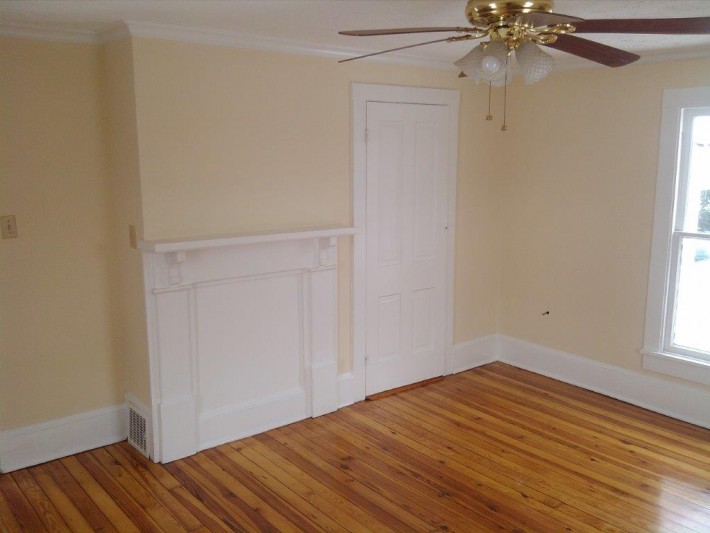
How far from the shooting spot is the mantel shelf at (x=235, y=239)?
10.4 feet

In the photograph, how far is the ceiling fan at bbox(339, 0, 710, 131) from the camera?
1965 mm

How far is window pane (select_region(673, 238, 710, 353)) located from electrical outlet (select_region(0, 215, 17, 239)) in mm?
3920

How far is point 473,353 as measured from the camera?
4973mm

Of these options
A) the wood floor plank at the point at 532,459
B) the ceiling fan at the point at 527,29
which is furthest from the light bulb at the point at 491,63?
the wood floor plank at the point at 532,459

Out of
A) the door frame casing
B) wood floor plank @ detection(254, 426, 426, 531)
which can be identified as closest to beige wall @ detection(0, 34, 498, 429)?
the door frame casing

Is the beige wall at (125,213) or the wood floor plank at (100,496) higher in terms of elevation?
the beige wall at (125,213)

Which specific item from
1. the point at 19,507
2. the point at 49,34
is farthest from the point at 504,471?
the point at 49,34

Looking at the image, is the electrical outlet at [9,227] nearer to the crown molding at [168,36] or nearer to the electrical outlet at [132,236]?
the electrical outlet at [132,236]

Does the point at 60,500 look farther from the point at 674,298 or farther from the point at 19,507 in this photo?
the point at 674,298

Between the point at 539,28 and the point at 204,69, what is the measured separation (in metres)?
1.90

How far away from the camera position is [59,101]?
3.29 m

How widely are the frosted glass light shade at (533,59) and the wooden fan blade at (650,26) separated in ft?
0.43

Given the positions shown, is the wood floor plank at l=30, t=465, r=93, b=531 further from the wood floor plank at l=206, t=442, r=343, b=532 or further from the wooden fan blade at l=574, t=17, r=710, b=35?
the wooden fan blade at l=574, t=17, r=710, b=35

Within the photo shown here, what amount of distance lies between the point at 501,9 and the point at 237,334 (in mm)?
2345
